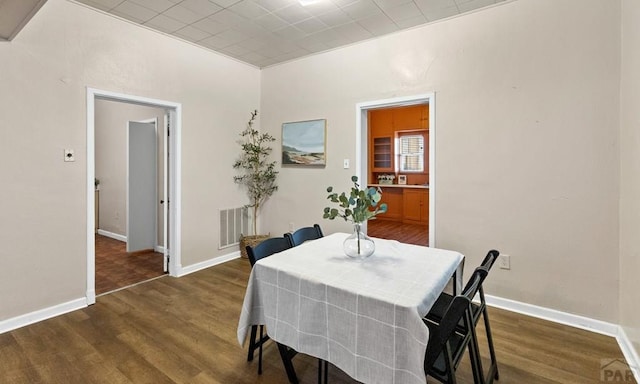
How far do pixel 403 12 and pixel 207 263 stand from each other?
12.3ft

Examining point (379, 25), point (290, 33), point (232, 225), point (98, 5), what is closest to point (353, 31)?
point (379, 25)

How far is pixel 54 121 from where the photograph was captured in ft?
8.95

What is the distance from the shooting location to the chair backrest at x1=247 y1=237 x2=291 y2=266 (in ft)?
6.61

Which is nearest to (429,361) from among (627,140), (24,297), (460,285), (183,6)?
(460,285)

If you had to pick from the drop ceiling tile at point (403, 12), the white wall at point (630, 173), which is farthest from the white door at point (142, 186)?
the white wall at point (630, 173)

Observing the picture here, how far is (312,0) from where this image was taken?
2742mm

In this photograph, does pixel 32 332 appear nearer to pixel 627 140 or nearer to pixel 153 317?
pixel 153 317

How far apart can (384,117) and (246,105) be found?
13.9ft

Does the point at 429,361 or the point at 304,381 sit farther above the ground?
the point at 429,361

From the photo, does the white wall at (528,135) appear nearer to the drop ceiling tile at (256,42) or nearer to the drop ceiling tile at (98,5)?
the drop ceiling tile at (256,42)

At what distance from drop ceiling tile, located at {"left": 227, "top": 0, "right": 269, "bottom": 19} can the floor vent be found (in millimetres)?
2451

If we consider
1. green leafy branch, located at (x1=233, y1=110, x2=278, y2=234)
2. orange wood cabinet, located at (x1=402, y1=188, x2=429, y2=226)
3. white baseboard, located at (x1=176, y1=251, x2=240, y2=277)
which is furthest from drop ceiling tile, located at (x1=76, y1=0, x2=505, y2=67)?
orange wood cabinet, located at (x1=402, y1=188, x2=429, y2=226)

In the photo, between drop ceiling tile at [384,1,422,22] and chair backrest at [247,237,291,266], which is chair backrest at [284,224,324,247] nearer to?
chair backrest at [247,237,291,266]

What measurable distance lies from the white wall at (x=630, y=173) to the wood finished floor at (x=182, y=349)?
0.36m
